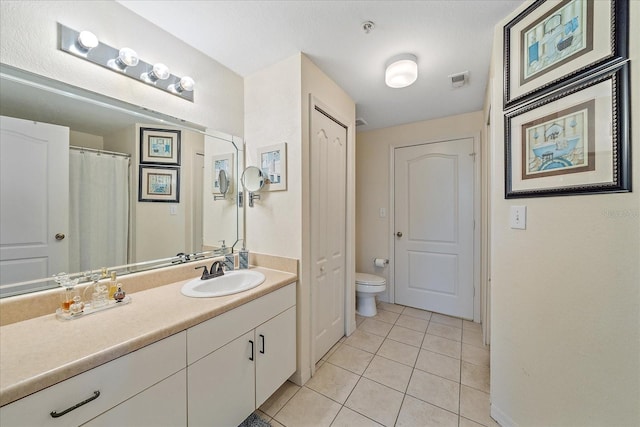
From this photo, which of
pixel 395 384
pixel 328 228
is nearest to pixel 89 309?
pixel 328 228

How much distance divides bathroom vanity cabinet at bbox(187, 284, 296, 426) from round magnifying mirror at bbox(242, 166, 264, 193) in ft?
2.46

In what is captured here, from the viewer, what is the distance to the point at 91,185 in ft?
3.79

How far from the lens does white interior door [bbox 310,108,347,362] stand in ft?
5.81

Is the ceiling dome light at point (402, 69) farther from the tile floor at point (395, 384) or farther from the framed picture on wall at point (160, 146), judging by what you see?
the tile floor at point (395, 384)

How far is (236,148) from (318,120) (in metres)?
0.69

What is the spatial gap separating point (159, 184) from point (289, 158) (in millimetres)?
828

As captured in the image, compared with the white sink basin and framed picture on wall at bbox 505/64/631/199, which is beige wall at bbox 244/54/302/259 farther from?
framed picture on wall at bbox 505/64/631/199

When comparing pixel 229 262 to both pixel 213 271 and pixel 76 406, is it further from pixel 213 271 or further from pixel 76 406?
pixel 76 406

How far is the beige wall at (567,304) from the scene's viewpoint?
85 cm

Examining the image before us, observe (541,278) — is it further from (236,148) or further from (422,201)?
(236,148)

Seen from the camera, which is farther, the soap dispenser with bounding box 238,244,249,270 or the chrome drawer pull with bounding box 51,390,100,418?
the soap dispenser with bounding box 238,244,249,270

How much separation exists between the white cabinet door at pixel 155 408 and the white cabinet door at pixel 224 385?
3 centimetres

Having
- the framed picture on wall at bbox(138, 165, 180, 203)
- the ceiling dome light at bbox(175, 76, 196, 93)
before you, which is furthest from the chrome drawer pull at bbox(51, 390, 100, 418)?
the ceiling dome light at bbox(175, 76, 196, 93)

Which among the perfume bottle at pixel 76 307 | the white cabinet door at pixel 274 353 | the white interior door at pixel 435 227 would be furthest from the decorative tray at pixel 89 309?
the white interior door at pixel 435 227
